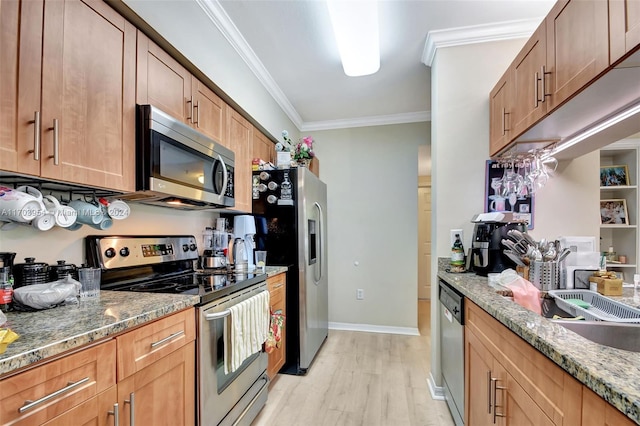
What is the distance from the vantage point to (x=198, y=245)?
2.27 meters

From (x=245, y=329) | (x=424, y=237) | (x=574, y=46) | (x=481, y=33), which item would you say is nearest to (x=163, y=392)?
(x=245, y=329)

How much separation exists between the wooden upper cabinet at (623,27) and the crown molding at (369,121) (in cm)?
257

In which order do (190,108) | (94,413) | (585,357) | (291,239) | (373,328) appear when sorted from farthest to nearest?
(373,328) → (291,239) → (190,108) → (94,413) → (585,357)

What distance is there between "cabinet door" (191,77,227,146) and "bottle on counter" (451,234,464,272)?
1.81 metres

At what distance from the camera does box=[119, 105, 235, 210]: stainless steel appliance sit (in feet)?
4.57

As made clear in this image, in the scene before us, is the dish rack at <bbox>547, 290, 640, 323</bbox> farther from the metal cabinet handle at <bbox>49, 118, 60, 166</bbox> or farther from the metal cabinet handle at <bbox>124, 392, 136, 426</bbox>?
the metal cabinet handle at <bbox>49, 118, 60, 166</bbox>

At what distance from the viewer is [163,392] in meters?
1.13

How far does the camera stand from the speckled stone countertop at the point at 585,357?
0.56 metres

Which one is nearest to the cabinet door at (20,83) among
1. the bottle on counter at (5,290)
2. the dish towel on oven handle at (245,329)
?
the bottle on counter at (5,290)

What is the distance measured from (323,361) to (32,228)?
2.36m

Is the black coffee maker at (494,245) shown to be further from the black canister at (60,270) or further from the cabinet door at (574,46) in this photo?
the black canister at (60,270)

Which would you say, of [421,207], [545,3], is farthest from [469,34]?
[421,207]

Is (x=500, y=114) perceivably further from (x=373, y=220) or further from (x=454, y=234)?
(x=373, y=220)

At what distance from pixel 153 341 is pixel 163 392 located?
0.23 meters
